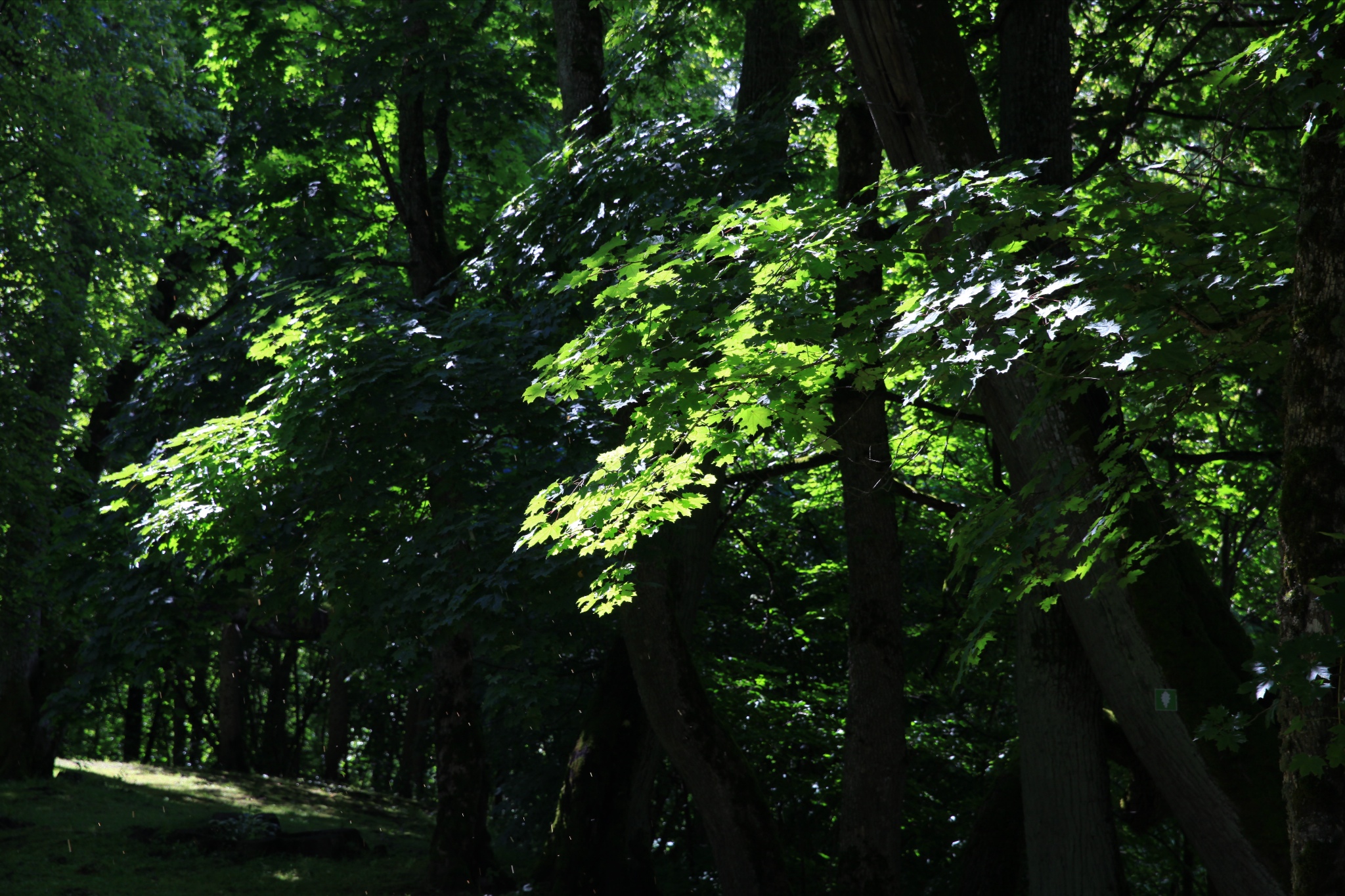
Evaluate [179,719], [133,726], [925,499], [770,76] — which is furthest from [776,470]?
[179,719]

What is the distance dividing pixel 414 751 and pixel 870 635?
56.8 ft

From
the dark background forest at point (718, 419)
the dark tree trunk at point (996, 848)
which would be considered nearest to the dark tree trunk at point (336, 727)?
the dark background forest at point (718, 419)

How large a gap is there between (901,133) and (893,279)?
8.33 ft

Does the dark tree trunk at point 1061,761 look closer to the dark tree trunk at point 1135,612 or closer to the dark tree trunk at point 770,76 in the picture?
the dark tree trunk at point 1135,612

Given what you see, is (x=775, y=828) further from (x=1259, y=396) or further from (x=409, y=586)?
(x=1259, y=396)

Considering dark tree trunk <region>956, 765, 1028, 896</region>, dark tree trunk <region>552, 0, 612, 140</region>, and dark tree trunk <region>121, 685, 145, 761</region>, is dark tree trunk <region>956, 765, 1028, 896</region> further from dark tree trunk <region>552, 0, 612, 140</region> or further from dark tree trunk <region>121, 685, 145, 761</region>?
dark tree trunk <region>121, 685, 145, 761</region>

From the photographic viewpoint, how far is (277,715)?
2645 cm

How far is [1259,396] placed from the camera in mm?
8547

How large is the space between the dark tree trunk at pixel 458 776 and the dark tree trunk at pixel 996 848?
5551 millimetres

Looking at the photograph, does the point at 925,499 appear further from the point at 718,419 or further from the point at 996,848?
the point at 718,419

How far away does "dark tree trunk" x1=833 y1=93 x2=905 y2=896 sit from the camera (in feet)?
26.5

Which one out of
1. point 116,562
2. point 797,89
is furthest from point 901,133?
point 116,562

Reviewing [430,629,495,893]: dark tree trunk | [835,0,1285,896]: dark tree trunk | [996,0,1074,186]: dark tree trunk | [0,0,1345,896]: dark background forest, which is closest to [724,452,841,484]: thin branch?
[0,0,1345,896]: dark background forest

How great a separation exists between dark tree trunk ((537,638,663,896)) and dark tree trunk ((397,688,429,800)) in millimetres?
10212
